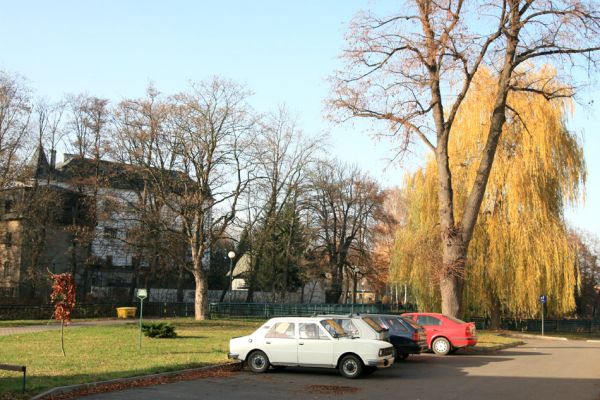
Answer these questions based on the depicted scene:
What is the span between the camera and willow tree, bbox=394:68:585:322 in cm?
3425

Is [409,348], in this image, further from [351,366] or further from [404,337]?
[351,366]

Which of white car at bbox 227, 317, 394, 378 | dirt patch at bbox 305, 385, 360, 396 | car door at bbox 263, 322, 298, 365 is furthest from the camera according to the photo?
car door at bbox 263, 322, 298, 365

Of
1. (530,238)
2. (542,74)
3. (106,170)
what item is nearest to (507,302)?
(530,238)

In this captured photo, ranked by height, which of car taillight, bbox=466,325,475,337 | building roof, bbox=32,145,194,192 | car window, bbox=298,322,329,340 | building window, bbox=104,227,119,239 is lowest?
car taillight, bbox=466,325,475,337

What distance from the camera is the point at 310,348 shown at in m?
15.5

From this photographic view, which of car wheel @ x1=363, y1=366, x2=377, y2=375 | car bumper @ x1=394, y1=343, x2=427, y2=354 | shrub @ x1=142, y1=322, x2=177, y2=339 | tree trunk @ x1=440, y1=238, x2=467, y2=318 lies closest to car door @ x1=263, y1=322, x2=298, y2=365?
car wheel @ x1=363, y1=366, x2=377, y2=375

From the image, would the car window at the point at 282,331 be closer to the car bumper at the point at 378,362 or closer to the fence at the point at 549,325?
the car bumper at the point at 378,362

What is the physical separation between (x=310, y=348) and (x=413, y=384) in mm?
2652

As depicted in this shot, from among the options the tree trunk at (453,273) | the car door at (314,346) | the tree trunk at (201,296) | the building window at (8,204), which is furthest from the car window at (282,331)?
the building window at (8,204)

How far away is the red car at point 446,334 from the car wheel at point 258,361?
8.96 metres

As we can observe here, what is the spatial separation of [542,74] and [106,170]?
3223cm

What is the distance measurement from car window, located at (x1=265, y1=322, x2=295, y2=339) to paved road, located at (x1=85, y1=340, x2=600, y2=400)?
0.99 metres

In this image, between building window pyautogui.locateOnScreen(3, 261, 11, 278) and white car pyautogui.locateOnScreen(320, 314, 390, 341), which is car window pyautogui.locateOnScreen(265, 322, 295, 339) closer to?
white car pyautogui.locateOnScreen(320, 314, 390, 341)

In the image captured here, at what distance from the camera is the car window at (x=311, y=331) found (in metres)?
15.5
